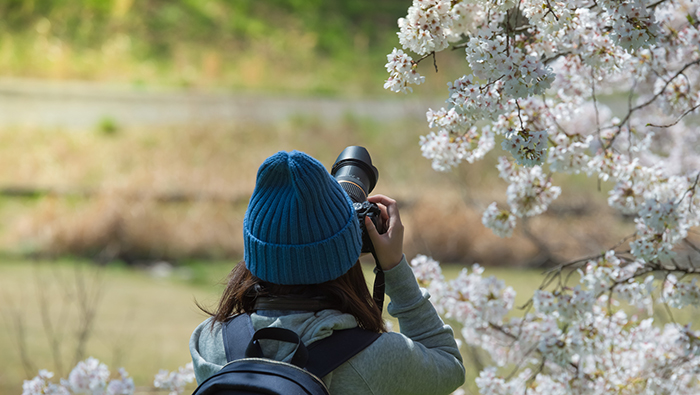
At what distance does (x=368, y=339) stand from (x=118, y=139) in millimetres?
6760

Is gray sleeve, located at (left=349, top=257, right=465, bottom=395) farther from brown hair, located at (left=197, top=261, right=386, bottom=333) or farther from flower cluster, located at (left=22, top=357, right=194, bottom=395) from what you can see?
flower cluster, located at (left=22, top=357, right=194, bottom=395)

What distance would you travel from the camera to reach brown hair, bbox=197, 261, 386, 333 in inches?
35.4

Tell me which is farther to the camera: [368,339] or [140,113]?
[140,113]

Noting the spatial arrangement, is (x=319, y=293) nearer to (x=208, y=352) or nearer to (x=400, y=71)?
(x=208, y=352)

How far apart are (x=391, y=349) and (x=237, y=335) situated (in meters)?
0.21

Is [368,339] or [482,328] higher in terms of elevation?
[368,339]

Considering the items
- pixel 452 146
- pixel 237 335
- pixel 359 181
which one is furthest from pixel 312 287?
pixel 452 146

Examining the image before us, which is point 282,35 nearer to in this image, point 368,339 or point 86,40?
point 86,40

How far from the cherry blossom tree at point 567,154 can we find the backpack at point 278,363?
55cm

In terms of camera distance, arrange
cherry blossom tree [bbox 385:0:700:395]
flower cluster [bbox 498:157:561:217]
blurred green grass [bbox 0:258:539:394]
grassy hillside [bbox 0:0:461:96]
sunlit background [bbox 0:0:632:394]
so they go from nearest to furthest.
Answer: cherry blossom tree [bbox 385:0:700:395]
flower cluster [bbox 498:157:561:217]
blurred green grass [bbox 0:258:539:394]
sunlit background [bbox 0:0:632:394]
grassy hillside [bbox 0:0:461:96]

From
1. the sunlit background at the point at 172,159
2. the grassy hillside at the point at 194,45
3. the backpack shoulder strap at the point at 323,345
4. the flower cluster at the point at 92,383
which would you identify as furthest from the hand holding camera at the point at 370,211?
the grassy hillside at the point at 194,45

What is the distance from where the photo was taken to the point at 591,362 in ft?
6.44

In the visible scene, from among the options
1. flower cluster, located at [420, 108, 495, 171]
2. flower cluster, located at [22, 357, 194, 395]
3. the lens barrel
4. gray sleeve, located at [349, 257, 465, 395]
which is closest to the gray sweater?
gray sleeve, located at [349, 257, 465, 395]

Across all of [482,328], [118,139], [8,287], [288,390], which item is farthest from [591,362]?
[118,139]
